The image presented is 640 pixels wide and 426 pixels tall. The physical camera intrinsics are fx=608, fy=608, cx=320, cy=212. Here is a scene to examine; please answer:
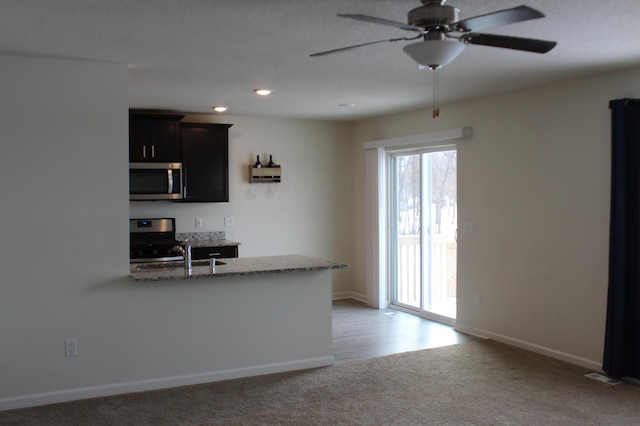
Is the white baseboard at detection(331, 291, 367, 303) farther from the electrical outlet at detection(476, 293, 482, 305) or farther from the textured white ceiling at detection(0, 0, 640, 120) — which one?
the textured white ceiling at detection(0, 0, 640, 120)

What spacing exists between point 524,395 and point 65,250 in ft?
10.8

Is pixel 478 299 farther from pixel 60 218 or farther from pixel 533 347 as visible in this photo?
pixel 60 218

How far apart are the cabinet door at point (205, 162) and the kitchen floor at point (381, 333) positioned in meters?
Answer: 1.97

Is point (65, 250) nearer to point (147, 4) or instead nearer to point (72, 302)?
point (72, 302)

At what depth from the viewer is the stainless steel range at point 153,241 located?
6148 mm

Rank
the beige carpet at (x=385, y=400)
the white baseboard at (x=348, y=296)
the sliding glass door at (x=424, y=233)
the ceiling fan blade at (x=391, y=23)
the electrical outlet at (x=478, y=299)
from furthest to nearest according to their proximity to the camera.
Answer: the white baseboard at (x=348, y=296)
the sliding glass door at (x=424, y=233)
the electrical outlet at (x=478, y=299)
the beige carpet at (x=385, y=400)
the ceiling fan blade at (x=391, y=23)

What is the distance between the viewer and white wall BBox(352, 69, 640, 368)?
4.73 m

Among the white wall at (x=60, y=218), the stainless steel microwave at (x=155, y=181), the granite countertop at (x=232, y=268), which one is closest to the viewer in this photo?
the white wall at (x=60, y=218)

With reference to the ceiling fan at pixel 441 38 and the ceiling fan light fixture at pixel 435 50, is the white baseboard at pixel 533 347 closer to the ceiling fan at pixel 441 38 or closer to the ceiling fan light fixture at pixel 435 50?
the ceiling fan at pixel 441 38

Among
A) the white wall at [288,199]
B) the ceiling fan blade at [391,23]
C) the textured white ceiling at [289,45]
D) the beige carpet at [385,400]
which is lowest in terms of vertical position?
the beige carpet at [385,400]

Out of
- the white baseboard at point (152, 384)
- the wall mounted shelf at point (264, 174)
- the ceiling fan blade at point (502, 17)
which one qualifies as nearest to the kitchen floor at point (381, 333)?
the white baseboard at point (152, 384)

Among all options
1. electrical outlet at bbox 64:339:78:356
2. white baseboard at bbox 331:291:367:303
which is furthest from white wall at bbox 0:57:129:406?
→ white baseboard at bbox 331:291:367:303

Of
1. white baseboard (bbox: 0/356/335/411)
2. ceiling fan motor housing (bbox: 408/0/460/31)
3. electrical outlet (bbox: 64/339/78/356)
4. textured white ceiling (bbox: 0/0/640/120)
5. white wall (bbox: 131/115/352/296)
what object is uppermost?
textured white ceiling (bbox: 0/0/640/120)

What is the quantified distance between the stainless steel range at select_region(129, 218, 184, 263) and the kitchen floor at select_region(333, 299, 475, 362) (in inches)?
73.4
